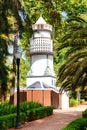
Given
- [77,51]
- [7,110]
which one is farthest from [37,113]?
[77,51]

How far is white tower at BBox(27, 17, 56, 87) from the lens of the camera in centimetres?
3981

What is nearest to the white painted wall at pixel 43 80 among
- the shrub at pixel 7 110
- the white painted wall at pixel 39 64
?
the white painted wall at pixel 39 64

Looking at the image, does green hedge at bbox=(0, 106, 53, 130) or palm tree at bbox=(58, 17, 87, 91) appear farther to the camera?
green hedge at bbox=(0, 106, 53, 130)

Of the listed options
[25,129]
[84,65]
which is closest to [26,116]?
[25,129]

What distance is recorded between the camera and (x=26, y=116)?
21.7 meters

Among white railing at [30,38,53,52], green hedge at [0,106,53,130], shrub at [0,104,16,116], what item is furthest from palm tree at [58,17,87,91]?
white railing at [30,38,53,52]

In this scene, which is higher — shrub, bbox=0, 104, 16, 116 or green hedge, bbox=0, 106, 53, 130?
shrub, bbox=0, 104, 16, 116

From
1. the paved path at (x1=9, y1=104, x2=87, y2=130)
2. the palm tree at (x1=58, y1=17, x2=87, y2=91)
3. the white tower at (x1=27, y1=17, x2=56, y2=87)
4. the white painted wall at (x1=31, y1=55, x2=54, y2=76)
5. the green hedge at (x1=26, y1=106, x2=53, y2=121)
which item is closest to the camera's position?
the palm tree at (x1=58, y1=17, x2=87, y2=91)

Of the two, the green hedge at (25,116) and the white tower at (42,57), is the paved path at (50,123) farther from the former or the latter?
the white tower at (42,57)

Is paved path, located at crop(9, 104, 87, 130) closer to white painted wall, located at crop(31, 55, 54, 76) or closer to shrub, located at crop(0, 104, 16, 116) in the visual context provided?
shrub, located at crop(0, 104, 16, 116)

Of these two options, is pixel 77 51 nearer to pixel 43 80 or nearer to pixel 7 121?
pixel 7 121

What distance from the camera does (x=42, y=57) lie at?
40281 millimetres

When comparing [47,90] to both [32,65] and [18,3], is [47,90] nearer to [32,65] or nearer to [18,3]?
[32,65]

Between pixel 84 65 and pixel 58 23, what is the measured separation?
6.43 m
